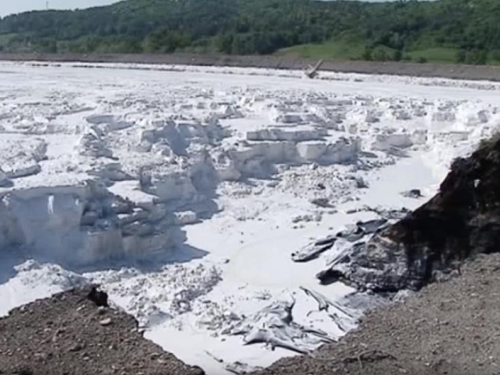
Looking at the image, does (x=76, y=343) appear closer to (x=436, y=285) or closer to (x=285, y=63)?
Result: (x=436, y=285)

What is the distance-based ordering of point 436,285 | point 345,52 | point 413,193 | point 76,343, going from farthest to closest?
point 345,52 → point 413,193 → point 436,285 → point 76,343

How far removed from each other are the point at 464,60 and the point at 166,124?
16367 mm

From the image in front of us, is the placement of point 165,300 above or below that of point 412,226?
below

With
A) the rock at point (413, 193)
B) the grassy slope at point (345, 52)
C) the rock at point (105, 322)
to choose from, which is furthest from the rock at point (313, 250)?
the grassy slope at point (345, 52)

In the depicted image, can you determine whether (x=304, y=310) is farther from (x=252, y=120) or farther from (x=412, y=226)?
(x=252, y=120)

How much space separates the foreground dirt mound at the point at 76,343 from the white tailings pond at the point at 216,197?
1.24 metres

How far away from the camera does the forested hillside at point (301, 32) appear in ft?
105

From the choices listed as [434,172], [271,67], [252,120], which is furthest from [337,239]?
[271,67]

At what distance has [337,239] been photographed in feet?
29.7

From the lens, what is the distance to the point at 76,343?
16.3 ft

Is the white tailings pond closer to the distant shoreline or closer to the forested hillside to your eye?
the distant shoreline

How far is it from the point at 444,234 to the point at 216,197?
13.9ft

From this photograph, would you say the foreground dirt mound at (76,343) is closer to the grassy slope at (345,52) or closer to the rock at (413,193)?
the rock at (413,193)

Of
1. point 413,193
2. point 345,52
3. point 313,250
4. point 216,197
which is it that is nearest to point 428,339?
point 313,250
